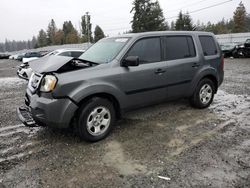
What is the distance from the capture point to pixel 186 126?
5.06m

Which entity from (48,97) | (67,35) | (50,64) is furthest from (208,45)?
(67,35)

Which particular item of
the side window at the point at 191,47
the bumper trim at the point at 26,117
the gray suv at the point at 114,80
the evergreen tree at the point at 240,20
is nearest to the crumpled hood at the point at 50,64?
the gray suv at the point at 114,80

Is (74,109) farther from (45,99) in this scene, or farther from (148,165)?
(148,165)

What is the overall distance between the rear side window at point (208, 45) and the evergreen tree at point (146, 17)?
155 feet

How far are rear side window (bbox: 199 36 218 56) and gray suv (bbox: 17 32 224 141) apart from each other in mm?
29

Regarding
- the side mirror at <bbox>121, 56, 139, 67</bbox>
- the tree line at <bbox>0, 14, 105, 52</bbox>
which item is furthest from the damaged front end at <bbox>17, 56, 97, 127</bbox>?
the tree line at <bbox>0, 14, 105, 52</bbox>

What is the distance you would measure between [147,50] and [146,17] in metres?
49.8

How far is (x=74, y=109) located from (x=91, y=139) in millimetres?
633

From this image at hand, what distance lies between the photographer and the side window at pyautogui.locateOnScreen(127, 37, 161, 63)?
4.86m

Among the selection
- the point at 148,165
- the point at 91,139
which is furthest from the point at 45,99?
the point at 148,165

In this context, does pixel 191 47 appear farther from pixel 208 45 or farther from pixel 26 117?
pixel 26 117

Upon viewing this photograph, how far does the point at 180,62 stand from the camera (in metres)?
5.46

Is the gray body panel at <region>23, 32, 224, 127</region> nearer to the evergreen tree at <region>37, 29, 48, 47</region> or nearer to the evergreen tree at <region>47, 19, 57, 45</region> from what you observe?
the evergreen tree at <region>47, 19, 57, 45</region>

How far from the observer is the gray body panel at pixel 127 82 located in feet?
13.0
